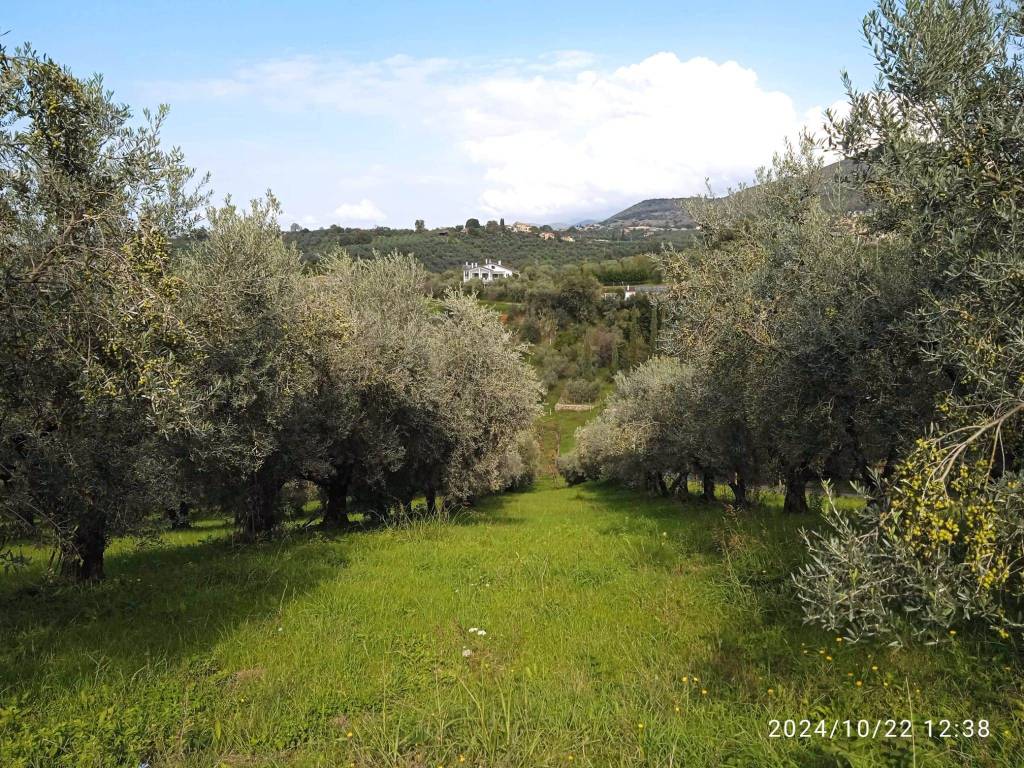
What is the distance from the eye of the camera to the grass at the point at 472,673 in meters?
5.61

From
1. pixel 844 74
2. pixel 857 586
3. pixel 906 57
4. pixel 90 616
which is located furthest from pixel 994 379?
pixel 90 616

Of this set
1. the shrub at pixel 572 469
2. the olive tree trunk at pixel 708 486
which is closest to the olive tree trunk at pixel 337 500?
the olive tree trunk at pixel 708 486

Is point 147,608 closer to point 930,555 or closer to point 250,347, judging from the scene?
point 250,347

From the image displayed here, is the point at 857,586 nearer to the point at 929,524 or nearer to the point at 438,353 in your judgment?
the point at 929,524

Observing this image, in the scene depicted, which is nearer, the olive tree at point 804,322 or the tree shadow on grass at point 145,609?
the tree shadow on grass at point 145,609

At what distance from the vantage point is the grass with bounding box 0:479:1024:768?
561 cm

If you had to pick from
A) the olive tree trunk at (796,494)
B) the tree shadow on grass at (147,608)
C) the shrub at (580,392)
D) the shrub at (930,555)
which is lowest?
the shrub at (580,392)

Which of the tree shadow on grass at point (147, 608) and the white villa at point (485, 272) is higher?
the white villa at point (485, 272)

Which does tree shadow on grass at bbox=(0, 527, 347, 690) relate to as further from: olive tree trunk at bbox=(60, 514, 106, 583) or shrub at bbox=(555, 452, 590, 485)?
shrub at bbox=(555, 452, 590, 485)

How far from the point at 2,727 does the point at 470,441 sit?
16.9 metres

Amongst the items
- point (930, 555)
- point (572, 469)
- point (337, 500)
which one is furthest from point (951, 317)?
point (572, 469)

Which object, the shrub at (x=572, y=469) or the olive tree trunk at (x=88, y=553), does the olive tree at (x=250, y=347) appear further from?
the shrub at (x=572, y=469)
